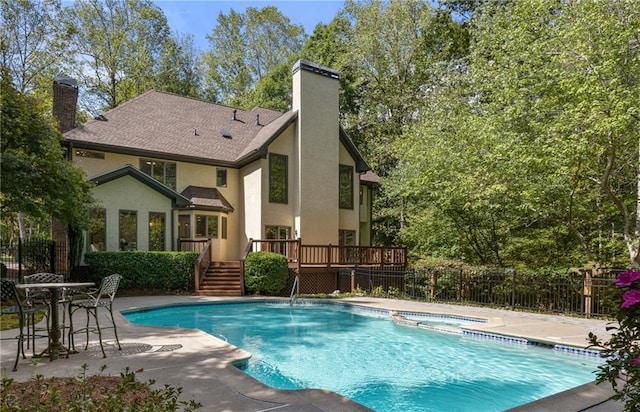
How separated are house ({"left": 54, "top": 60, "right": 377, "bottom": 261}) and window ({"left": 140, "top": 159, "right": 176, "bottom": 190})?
42 millimetres

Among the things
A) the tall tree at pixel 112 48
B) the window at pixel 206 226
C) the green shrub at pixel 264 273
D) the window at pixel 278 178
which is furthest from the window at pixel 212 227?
the tall tree at pixel 112 48

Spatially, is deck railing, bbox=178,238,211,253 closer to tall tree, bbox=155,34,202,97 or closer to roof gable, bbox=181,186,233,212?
roof gable, bbox=181,186,233,212

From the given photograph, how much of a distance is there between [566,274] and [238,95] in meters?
30.0

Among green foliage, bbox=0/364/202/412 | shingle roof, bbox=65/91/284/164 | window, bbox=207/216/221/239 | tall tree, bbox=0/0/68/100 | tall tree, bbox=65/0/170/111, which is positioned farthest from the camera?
tall tree, bbox=65/0/170/111

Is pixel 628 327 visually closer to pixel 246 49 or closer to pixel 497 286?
pixel 497 286

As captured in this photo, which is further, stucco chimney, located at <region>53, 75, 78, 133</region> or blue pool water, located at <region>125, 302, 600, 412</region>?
stucco chimney, located at <region>53, 75, 78, 133</region>

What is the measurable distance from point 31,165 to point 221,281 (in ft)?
24.8

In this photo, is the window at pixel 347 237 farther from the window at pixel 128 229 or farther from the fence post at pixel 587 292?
the fence post at pixel 587 292

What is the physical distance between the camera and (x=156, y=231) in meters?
16.9

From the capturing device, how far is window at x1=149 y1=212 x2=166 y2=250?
16.7m

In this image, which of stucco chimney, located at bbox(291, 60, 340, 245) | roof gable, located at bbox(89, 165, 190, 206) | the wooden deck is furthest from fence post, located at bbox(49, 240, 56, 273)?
stucco chimney, located at bbox(291, 60, 340, 245)

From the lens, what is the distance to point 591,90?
1060 centimetres

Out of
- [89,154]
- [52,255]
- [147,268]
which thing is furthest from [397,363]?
[89,154]

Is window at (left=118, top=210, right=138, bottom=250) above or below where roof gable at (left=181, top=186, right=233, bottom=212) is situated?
below
